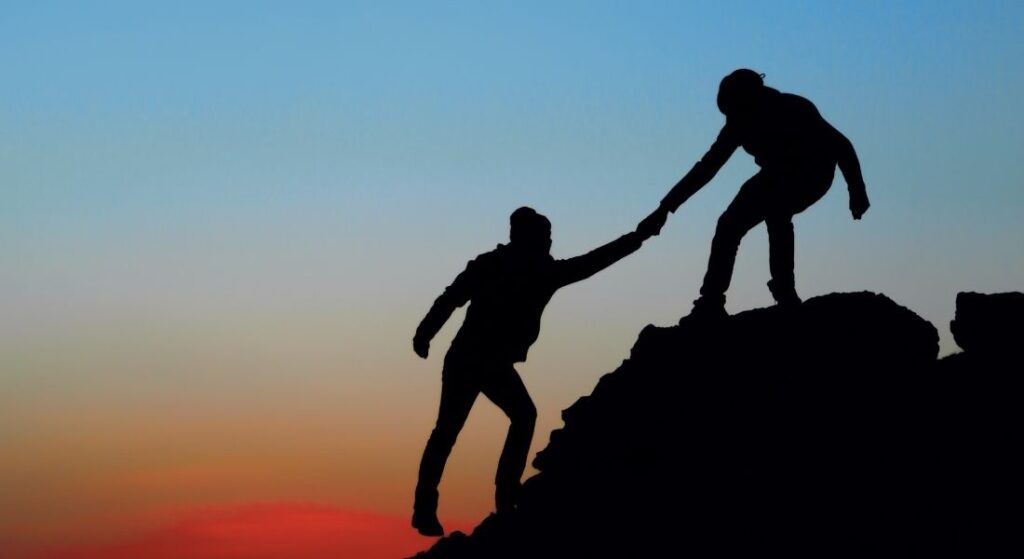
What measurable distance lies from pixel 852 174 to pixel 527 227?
3.66 m

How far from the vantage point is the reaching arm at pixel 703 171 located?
15.9 meters

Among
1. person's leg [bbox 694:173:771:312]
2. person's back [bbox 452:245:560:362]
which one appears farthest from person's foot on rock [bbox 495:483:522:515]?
person's leg [bbox 694:173:771:312]

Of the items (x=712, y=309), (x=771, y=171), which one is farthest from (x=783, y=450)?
(x=771, y=171)

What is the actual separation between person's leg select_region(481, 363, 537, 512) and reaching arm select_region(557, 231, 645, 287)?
3.90 ft

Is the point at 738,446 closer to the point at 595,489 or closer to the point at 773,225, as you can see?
the point at 595,489

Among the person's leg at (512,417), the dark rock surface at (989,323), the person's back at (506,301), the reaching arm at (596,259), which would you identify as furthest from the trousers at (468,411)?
the dark rock surface at (989,323)

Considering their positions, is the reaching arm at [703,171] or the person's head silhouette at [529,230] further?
the reaching arm at [703,171]

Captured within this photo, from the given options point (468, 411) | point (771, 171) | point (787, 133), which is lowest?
point (468, 411)

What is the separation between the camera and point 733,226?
52.3 ft

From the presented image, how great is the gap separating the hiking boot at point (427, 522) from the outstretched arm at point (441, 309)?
5.51 feet

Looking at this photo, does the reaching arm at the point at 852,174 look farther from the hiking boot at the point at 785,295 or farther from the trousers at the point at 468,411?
the trousers at the point at 468,411

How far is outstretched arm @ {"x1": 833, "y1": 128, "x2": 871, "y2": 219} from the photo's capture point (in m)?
15.9

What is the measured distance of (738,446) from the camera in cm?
1476

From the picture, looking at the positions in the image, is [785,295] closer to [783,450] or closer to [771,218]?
[771,218]
